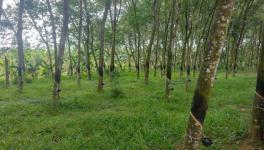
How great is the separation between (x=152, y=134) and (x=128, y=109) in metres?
4.01

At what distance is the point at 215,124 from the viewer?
10594 mm

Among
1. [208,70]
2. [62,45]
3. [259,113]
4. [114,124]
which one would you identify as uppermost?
[62,45]

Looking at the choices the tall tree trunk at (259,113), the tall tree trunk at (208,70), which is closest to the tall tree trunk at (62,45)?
the tall tree trunk at (259,113)

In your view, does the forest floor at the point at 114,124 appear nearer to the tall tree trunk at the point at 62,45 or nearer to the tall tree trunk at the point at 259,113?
the tall tree trunk at the point at 259,113

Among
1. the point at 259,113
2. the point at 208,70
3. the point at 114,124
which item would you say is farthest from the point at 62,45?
the point at 208,70

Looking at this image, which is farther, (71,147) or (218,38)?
(71,147)

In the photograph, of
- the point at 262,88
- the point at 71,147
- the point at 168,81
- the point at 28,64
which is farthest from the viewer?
the point at 28,64

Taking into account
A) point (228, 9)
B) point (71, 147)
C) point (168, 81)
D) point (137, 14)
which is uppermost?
point (137, 14)

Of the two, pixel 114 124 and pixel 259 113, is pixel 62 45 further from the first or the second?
pixel 259 113

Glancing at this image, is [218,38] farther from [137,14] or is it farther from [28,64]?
[28,64]

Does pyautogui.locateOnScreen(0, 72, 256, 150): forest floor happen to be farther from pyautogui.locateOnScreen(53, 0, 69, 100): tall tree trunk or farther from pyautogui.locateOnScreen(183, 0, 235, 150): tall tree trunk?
pyautogui.locateOnScreen(183, 0, 235, 150): tall tree trunk

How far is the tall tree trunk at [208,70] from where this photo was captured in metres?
5.91

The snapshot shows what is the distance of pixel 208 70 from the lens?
19.8 feet

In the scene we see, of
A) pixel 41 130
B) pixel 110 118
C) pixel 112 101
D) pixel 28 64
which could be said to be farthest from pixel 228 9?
pixel 28 64
